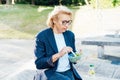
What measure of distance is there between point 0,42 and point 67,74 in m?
9.03

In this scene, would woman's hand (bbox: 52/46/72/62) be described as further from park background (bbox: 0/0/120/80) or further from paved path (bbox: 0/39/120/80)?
park background (bbox: 0/0/120/80)

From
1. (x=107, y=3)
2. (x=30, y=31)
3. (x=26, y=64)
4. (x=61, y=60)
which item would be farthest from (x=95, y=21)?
(x=61, y=60)

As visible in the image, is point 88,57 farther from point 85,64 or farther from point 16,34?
point 16,34

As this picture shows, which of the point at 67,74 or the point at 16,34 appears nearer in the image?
the point at 67,74

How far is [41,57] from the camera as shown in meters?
3.56

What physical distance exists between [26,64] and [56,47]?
3.88 m

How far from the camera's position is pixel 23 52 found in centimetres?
993

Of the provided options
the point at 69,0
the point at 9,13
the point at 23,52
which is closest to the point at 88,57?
the point at 23,52

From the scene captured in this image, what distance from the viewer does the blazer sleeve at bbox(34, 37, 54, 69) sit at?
3521 millimetres

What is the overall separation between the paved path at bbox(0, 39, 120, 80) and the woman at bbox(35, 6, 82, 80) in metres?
0.81

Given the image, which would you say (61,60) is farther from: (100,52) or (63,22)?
(100,52)

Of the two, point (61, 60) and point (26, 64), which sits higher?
point (61, 60)

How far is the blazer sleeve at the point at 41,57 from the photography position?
3.52m

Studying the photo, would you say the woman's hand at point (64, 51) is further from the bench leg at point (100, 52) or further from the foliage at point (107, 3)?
the foliage at point (107, 3)
